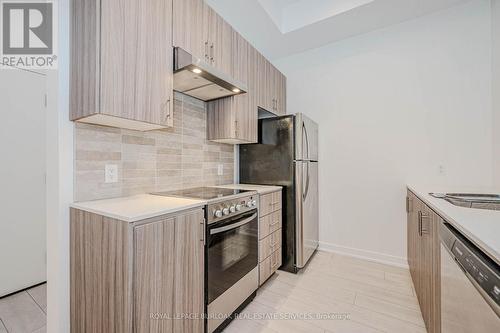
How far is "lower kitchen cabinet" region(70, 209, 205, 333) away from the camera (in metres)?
0.99

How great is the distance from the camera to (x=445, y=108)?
231 cm

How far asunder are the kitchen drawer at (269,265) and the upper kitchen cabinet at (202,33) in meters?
1.69

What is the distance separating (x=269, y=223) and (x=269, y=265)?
0.39m

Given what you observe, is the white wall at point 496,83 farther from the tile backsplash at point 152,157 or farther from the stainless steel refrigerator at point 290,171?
the tile backsplash at point 152,157

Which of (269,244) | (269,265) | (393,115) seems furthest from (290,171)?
(393,115)

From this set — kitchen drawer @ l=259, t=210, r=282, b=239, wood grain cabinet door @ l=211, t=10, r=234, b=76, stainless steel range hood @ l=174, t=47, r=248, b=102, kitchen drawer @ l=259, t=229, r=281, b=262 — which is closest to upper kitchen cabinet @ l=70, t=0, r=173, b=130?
stainless steel range hood @ l=174, t=47, r=248, b=102

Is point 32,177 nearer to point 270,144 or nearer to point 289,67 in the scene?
point 270,144

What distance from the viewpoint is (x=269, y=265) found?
82.7 inches

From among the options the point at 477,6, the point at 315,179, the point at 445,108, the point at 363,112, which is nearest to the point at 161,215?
the point at 315,179

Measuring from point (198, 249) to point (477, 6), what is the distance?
3.35 meters

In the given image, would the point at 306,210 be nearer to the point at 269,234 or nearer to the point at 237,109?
the point at 269,234

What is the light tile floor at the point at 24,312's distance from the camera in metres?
1.56

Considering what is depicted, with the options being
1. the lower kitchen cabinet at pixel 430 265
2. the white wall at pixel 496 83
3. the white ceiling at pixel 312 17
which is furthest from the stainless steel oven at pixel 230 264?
the white wall at pixel 496 83

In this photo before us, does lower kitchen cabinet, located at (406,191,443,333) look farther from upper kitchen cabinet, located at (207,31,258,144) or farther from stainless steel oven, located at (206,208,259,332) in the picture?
upper kitchen cabinet, located at (207,31,258,144)
